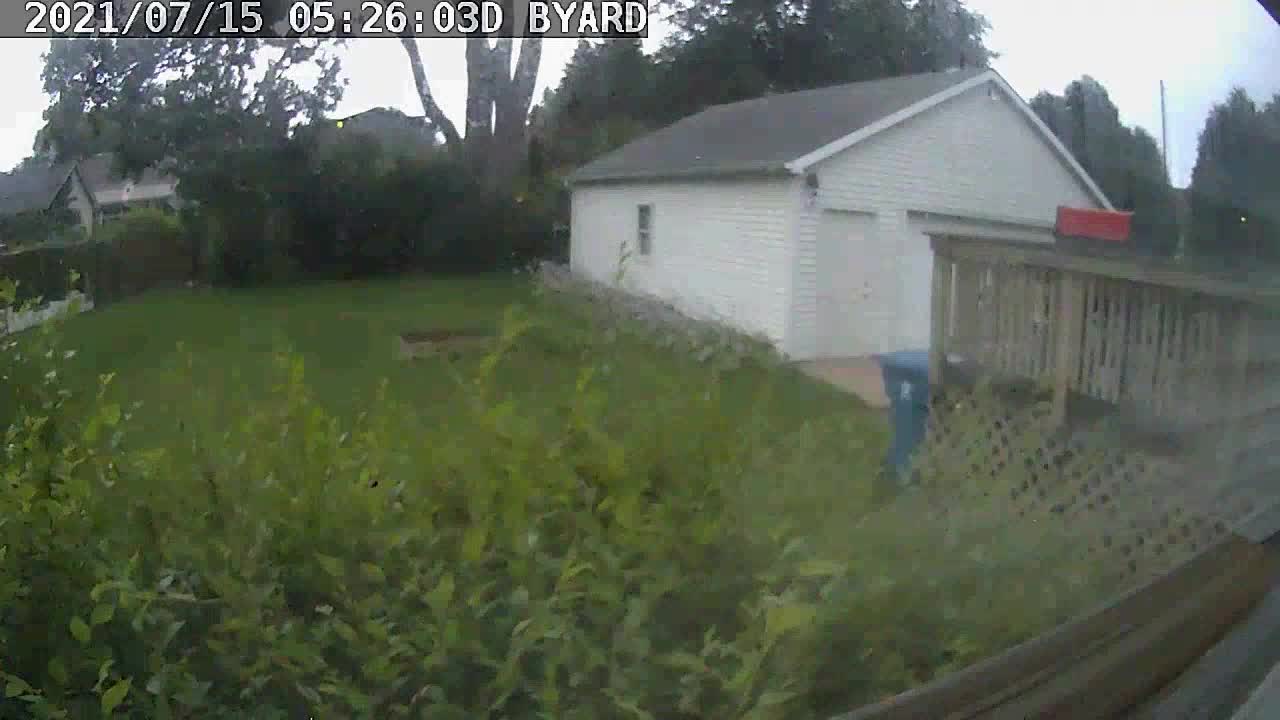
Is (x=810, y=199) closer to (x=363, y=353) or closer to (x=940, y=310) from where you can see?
(x=940, y=310)

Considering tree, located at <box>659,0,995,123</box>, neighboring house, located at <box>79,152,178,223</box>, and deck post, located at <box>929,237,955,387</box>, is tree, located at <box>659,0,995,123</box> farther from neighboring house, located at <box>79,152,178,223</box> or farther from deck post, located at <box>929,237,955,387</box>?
neighboring house, located at <box>79,152,178,223</box>

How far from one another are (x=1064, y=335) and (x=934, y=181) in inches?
26.3

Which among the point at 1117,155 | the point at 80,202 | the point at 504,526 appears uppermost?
the point at 1117,155

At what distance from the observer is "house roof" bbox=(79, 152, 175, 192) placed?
268cm

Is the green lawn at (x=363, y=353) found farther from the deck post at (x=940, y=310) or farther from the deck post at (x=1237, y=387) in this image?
the deck post at (x=1237, y=387)

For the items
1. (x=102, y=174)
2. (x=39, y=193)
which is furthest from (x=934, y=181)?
(x=39, y=193)

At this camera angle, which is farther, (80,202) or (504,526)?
(80,202)

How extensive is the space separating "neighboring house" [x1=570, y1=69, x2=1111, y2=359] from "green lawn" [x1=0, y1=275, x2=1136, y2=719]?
363mm

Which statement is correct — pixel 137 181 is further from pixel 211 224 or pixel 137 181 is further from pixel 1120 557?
pixel 1120 557

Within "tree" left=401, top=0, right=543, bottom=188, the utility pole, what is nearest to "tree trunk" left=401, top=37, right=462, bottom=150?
"tree" left=401, top=0, right=543, bottom=188

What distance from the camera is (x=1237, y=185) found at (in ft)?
10.8

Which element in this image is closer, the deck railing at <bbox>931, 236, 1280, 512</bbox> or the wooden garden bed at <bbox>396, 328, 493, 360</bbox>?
the wooden garden bed at <bbox>396, 328, 493, 360</bbox>

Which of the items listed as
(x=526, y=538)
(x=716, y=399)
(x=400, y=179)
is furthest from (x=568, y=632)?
(x=400, y=179)

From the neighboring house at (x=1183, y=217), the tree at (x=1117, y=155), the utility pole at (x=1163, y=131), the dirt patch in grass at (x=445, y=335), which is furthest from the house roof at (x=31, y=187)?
the neighboring house at (x=1183, y=217)
